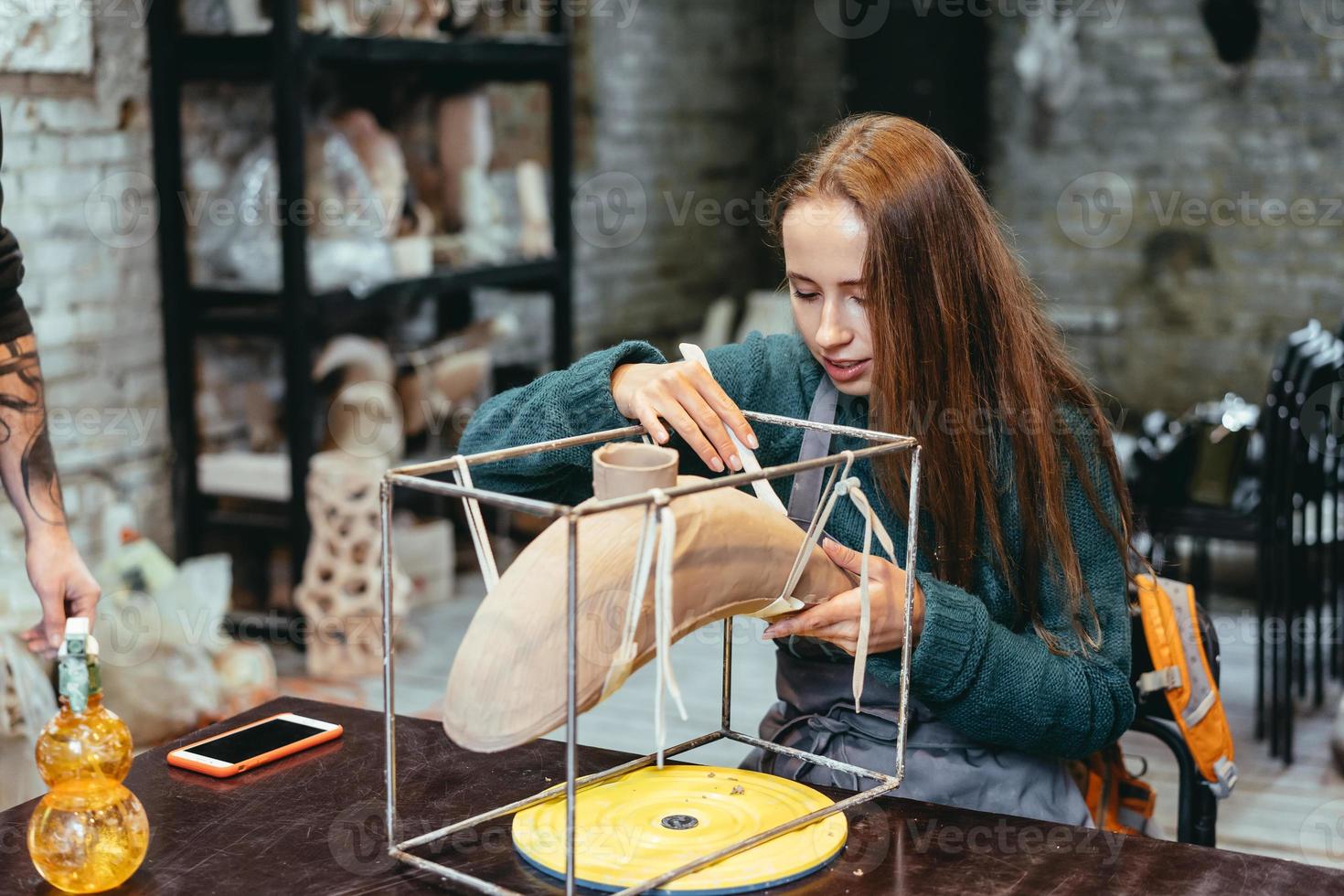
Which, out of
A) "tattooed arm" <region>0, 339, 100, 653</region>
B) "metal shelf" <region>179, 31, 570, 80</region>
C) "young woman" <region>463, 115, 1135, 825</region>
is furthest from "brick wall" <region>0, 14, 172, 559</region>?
"young woman" <region>463, 115, 1135, 825</region>

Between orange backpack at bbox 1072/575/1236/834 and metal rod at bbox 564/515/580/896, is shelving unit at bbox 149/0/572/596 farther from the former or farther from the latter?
metal rod at bbox 564/515/580/896

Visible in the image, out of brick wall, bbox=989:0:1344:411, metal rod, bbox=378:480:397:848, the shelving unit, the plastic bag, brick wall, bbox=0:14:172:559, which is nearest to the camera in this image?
metal rod, bbox=378:480:397:848

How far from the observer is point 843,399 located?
1709 millimetres

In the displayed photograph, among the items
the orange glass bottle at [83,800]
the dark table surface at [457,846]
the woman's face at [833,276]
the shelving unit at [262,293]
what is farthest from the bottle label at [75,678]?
the shelving unit at [262,293]

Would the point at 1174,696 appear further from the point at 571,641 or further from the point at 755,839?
the point at 571,641

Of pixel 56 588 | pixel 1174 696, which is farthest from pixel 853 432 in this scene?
pixel 56 588

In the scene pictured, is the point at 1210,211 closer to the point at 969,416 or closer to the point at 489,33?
the point at 489,33

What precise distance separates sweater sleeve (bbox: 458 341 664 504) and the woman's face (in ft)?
0.62

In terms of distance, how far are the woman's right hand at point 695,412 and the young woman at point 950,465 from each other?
14 millimetres

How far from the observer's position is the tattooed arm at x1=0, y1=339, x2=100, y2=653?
189 cm

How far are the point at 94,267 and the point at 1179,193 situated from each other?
354 cm

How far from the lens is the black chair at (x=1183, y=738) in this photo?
166 centimetres

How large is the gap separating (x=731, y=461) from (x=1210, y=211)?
433cm

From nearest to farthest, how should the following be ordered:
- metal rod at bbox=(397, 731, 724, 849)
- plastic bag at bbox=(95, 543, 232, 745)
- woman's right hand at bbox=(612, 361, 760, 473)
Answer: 1. metal rod at bbox=(397, 731, 724, 849)
2. woman's right hand at bbox=(612, 361, 760, 473)
3. plastic bag at bbox=(95, 543, 232, 745)
